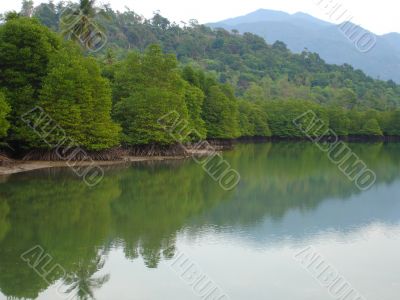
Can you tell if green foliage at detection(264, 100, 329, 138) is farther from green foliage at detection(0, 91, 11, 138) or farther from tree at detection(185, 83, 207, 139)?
green foliage at detection(0, 91, 11, 138)

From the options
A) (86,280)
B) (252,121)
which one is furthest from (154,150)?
(252,121)

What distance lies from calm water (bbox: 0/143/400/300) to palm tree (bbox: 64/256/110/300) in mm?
25

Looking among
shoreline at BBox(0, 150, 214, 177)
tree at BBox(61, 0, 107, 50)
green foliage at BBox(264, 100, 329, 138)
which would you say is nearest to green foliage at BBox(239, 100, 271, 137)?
green foliage at BBox(264, 100, 329, 138)

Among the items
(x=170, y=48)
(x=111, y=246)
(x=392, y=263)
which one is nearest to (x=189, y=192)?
(x=111, y=246)

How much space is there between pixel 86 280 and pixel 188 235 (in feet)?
15.5

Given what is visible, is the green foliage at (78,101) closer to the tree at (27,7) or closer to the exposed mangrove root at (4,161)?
the exposed mangrove root at (4,161)

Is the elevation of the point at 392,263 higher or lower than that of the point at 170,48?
lower

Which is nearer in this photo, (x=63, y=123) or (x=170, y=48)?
(x=63, y=123)

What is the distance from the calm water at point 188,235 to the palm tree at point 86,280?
2cm

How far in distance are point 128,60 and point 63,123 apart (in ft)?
30.9

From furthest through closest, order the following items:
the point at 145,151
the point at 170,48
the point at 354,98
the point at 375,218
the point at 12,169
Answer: the point at 170,48 < the point at 354,98 < the point at 145,151 < the point at 12,169 < the point at 375,218

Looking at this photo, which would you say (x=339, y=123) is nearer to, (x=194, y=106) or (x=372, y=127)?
(x=372, y=127)

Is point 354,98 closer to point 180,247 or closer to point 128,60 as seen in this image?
point 128,60

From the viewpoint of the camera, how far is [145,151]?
3688 centimetres
